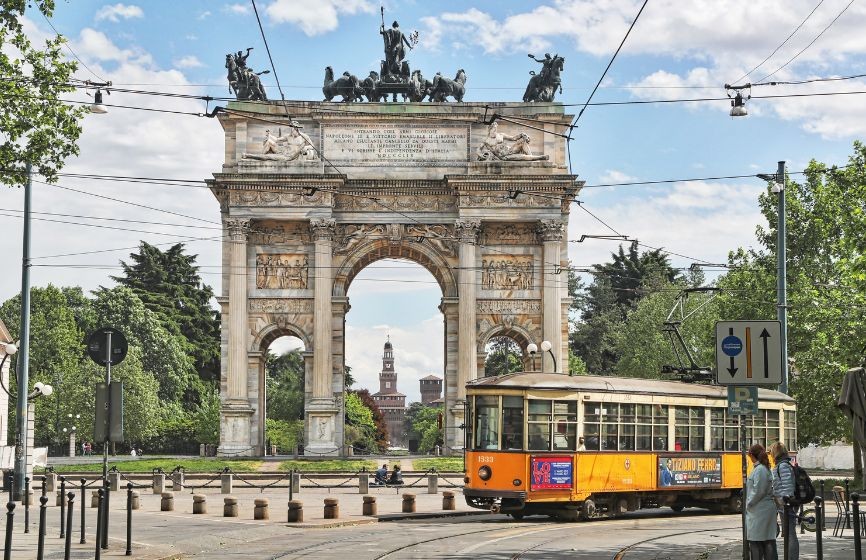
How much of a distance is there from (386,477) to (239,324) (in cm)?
1488

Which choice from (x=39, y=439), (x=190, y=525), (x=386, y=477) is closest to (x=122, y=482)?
(x=386, y=477)

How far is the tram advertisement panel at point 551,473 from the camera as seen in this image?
96.1 ft

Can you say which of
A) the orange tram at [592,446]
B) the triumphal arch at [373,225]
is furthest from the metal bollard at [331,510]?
the triumphal arch at [373,225]

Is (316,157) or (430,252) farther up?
(316,157)

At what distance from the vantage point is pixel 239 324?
59375 millimetres

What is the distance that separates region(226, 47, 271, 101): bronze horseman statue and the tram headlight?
34.4 meters

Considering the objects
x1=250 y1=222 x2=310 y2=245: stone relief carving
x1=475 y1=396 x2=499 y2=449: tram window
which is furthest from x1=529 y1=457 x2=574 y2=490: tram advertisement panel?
x1=250 y1=222 x2=310 y2=245: stone relief carving

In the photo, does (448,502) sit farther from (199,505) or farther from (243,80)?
(243,80)

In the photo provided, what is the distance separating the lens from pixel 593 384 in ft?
101

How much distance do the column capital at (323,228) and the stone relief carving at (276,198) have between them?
74 centimetres

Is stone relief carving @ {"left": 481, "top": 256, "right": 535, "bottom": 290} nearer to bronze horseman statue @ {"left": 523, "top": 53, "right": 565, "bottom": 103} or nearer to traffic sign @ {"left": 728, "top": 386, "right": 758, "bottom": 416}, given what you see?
bronze horseman statue @ {"left": 523, "top": 53, "right": 565, "bottom": 103}

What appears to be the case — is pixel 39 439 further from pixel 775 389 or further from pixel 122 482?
pixel 775 389

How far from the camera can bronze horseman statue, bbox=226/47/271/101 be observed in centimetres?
6075

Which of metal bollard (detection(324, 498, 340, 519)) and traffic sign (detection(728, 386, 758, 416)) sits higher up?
traffic sign (detection(728, 386, 758, 416))
